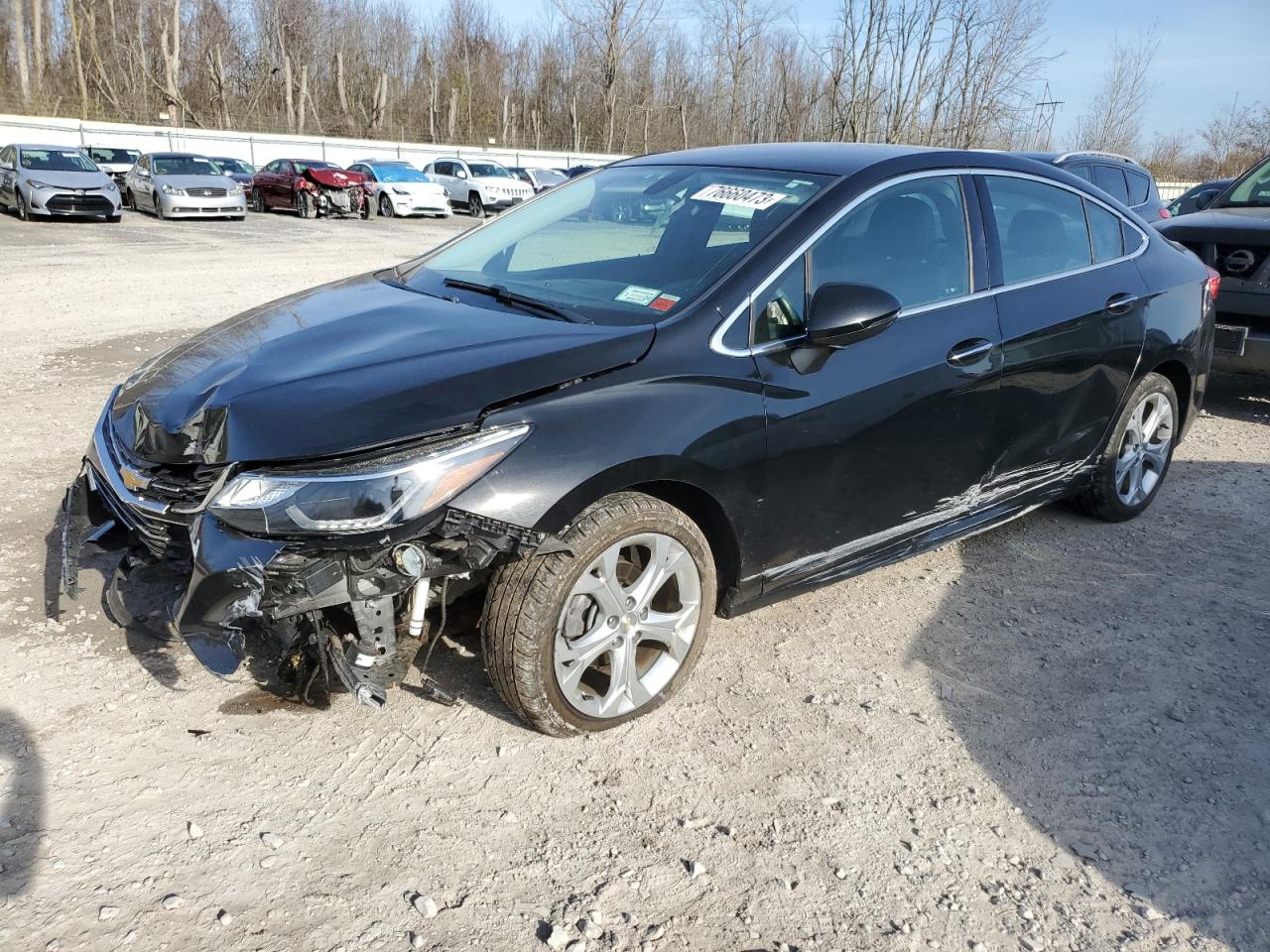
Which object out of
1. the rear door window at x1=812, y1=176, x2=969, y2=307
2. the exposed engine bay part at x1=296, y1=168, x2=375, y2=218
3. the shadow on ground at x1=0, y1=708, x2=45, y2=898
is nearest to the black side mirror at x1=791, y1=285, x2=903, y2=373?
the rear door window at x1=812, y1=176, x2=969, y2=307

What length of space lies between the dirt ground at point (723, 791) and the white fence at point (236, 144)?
33.6 metres

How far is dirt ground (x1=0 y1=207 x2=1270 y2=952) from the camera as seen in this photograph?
2381 mm

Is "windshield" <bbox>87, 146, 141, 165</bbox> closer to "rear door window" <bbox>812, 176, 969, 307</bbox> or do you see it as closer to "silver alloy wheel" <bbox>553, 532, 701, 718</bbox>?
"rear door window" <bbox>812, 176, 969, 307</bbox>

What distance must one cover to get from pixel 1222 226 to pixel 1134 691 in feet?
17.4

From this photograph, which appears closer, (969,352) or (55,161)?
(969,352)

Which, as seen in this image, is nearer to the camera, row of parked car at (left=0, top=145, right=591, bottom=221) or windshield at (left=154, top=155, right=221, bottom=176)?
row of parked car at (left=0, top=145, right=591, bottom=221)

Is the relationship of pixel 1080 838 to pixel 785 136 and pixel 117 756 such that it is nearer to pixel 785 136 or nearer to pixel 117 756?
pixel 117 756

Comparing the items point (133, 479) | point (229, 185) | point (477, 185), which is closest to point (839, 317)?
point (133, 479)

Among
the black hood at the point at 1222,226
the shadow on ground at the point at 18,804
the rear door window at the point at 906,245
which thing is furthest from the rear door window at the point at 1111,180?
the shadow on ground at the point at 18,804

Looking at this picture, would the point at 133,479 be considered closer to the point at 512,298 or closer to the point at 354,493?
the point at 354,493

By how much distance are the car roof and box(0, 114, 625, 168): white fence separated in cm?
3283

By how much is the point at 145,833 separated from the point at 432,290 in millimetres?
2023

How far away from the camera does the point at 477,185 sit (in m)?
29.1

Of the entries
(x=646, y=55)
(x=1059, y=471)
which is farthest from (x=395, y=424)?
(x=646, y=55)
